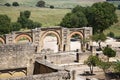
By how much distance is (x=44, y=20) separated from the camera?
8244cm

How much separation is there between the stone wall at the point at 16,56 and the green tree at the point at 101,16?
112ft

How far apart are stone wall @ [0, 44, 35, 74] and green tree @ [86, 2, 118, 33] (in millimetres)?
34119

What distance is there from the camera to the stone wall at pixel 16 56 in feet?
76.9

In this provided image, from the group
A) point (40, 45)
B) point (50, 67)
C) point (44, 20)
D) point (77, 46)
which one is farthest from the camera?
point (44, 20)

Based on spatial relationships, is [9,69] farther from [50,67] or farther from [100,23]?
[100,23]

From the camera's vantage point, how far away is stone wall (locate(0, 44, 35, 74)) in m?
23.4

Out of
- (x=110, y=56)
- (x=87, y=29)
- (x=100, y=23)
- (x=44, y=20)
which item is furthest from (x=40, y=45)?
(x=44, y=20)

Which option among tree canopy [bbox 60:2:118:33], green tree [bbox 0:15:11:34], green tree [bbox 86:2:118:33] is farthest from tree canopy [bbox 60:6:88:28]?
green tree [bbox 0:15:11:34]

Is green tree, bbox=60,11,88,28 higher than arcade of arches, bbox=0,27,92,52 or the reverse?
higher

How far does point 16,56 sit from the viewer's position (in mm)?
23859

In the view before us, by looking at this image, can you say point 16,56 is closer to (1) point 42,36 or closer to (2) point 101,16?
(1) point 42,36

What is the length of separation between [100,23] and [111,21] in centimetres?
218

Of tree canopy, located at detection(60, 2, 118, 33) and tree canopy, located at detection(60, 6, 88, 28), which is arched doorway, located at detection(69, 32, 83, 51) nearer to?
tree canopy, located at detection(60, 6, 88, 28)

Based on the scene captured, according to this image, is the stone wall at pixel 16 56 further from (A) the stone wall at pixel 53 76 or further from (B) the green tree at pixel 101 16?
(B) the green tree at pixel 101 16
